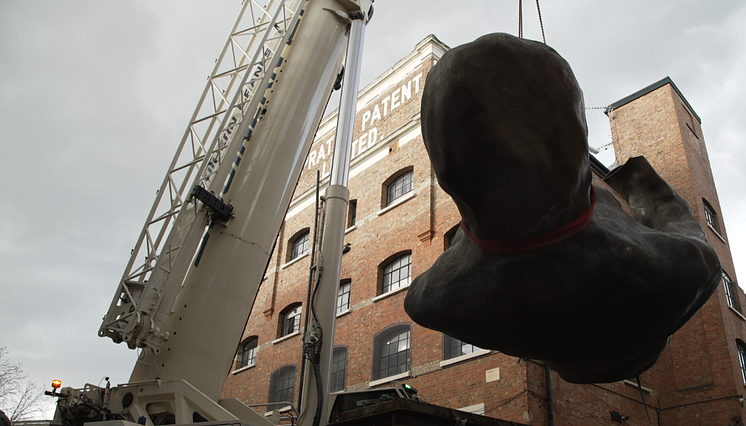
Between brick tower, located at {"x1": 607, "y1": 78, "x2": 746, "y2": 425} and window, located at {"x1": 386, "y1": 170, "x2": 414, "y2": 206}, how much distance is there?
8076mm

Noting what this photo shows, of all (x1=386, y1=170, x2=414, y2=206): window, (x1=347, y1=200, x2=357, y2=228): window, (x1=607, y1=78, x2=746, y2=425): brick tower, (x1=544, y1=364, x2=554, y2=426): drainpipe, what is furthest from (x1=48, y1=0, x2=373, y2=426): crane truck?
(x1=607, y1=78, x2=746, y2=425): brick tower

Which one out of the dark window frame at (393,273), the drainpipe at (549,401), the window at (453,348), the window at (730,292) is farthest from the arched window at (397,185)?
the window at (730,292)

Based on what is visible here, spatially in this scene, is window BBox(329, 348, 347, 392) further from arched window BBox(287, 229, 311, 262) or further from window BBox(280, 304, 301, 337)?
arched window BBox(287, 229, 311, 262)

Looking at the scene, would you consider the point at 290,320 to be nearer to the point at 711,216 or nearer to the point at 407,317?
the point at 407,317

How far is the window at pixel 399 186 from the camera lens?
1789 centimetres

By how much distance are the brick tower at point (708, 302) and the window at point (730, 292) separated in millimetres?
31

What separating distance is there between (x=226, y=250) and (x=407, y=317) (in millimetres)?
8935

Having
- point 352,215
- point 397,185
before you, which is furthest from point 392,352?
point 352,215

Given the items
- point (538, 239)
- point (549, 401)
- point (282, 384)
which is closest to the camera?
point (538, 239)

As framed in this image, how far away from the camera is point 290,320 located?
64.7ft

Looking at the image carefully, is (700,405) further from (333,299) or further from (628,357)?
(628,357)

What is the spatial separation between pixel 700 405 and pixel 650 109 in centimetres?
1058

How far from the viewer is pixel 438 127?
148 centimetres

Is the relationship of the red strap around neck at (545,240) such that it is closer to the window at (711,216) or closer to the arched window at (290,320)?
the arched window at (290,320)
